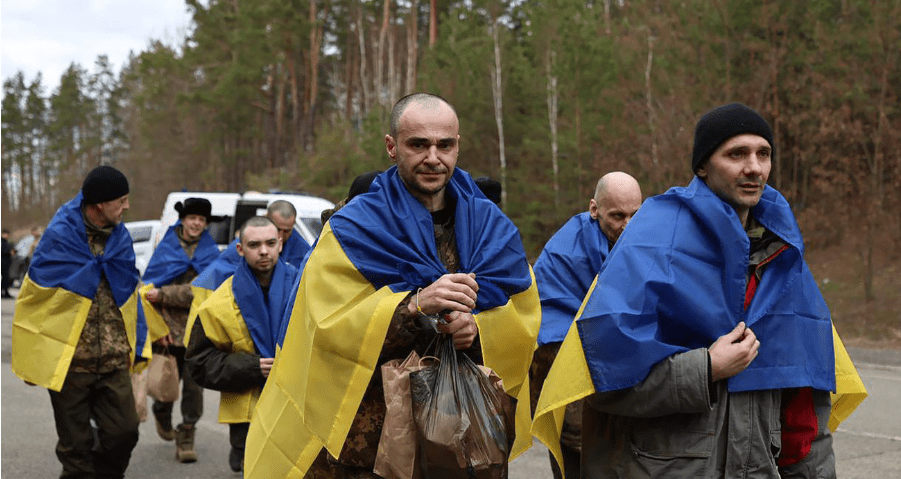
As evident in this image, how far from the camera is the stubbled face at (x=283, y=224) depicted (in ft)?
24.1

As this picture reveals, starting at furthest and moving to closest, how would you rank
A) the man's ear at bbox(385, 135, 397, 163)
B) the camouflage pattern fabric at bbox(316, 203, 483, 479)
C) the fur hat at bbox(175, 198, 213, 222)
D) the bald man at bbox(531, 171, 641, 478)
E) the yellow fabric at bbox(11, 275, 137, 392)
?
the fur hat at bbox(175, 198, 213, 222) → the yellow fabric at bbox(11, 275, 137, 392) → the bald man at bbox(531, 171, 641, 478) → the man's ear at bbox(385, 135, 397, 163) → the camouflage pattern fabric at bbox(316, 203, 483, 479)

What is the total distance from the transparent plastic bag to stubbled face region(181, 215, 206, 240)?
6.53 m

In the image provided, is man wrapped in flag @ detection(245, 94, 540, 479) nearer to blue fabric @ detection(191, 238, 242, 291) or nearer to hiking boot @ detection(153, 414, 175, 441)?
blue fabric @ detection(191, 238, 242, 291)

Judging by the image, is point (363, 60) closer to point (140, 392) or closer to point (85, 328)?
point (140, 392)

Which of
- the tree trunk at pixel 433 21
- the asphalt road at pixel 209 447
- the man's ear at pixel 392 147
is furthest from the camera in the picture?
the tree trunk at pixel 433 21

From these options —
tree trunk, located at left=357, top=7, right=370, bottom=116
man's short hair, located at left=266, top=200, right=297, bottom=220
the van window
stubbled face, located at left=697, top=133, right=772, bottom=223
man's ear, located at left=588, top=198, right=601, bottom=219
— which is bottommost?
the van window

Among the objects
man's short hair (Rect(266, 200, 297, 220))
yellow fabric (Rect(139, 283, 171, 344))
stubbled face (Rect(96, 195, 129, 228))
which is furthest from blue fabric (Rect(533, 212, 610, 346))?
yellow fabric (Rect(139, 283, 171, 344))

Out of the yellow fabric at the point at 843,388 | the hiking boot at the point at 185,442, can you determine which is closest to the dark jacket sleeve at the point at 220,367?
the hiking boot at the point at 185,442

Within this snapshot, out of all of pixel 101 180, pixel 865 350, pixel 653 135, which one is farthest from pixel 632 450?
pixel 653 135

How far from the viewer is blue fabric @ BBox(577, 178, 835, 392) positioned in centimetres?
301

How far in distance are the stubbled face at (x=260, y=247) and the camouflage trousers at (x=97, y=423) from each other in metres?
1.48

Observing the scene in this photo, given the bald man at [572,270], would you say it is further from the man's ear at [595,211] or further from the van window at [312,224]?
the van window at [312,224]

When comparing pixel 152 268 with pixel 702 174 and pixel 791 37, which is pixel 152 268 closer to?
pixel 702 174

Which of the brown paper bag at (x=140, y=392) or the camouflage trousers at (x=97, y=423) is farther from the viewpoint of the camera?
the brown paper bag at (x=140, y=392)
